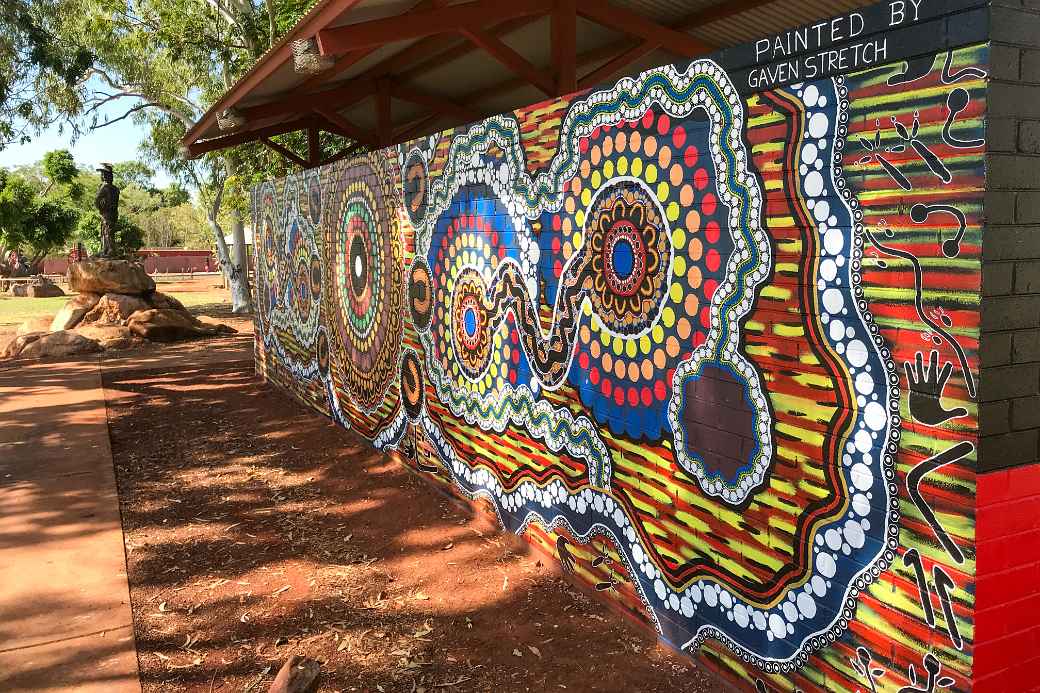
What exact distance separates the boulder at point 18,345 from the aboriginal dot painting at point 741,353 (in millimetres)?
12647

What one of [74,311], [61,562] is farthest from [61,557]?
[74,311]

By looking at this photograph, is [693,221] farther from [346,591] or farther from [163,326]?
[163,326]

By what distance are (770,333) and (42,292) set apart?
123 feet

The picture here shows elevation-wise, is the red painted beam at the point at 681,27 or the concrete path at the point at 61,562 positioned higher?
the red painted beam at the point at 681,27

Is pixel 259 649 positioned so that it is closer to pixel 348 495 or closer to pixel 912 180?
pixel 348 495

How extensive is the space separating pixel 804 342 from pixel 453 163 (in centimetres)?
325

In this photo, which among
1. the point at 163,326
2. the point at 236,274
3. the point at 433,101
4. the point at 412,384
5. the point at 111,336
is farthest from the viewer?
the point at 236,274

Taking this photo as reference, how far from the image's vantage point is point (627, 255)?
386 centimetres

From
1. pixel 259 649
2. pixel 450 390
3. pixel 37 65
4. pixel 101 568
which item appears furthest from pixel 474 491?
pixel 37 65

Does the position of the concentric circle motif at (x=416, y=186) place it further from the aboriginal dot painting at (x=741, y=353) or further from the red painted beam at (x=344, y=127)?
the red painted beam at (x=344, y=127)

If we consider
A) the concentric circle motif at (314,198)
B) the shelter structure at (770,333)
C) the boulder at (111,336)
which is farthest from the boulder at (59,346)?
the shelter structure at (770,333)

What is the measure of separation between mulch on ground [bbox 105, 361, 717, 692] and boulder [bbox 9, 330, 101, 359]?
869 centimetres

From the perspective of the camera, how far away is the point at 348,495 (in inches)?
251

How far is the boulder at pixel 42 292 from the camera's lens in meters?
33.9
